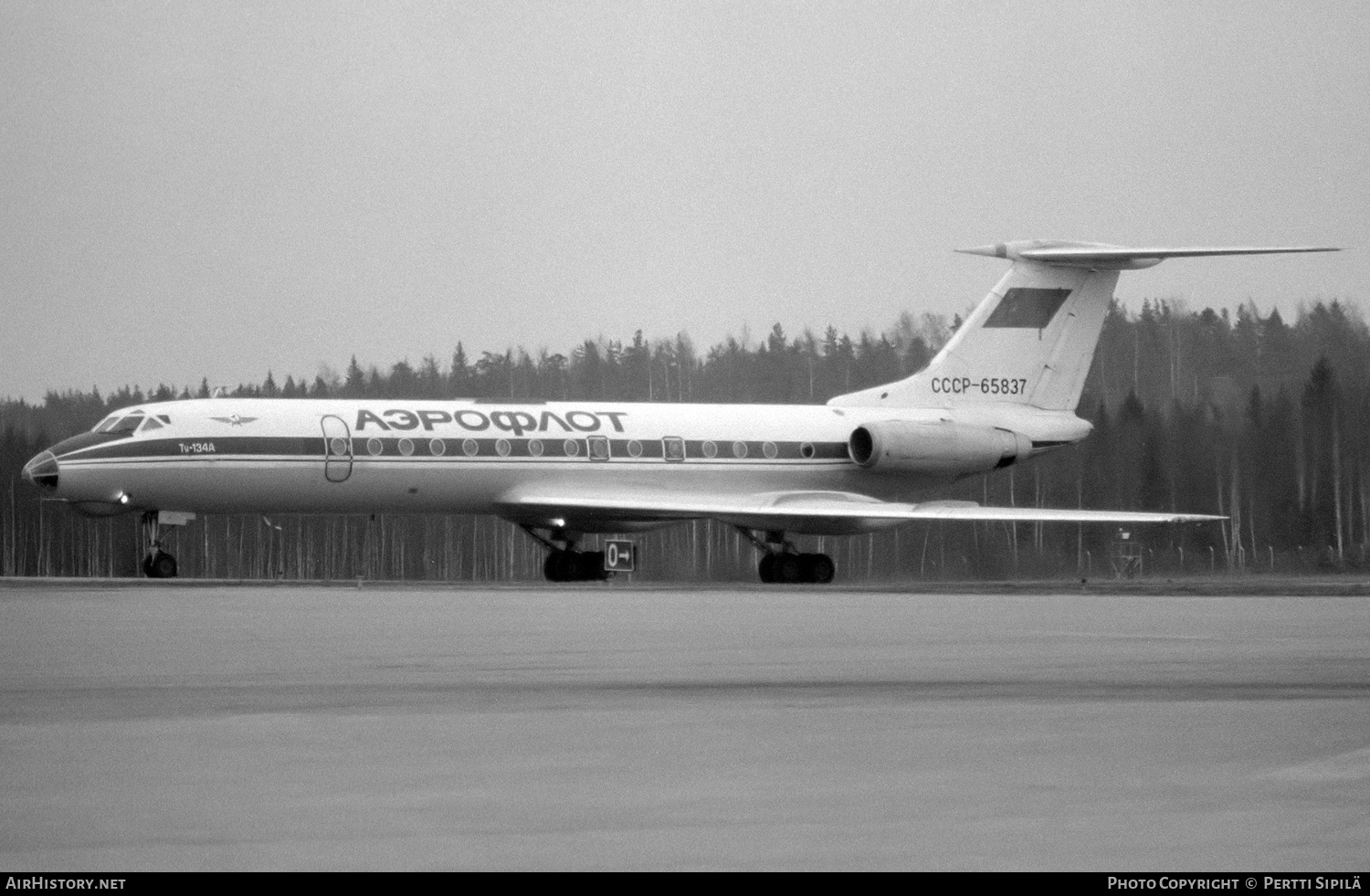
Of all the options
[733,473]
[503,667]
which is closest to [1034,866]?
[503,667]

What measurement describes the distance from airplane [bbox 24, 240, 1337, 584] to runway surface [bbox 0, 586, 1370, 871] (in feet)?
62.5

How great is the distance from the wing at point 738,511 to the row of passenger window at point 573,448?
0.70 m

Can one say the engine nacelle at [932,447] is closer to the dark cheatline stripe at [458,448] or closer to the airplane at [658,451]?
the airplane at [658,451]

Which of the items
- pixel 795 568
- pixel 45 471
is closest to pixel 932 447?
pixel 795 568

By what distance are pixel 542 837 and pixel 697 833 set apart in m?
0.49

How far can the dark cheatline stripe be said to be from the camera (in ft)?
114

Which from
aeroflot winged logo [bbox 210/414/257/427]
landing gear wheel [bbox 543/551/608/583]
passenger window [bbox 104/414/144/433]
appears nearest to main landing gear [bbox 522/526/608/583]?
landing gear wheel [bbox 543/551/608/583]

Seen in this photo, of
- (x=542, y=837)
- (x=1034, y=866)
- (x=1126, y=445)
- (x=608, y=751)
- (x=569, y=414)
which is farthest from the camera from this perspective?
(x=1126, y=445)

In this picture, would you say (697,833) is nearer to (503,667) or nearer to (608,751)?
(608,751)

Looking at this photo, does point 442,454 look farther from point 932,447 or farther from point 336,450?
point 932,447

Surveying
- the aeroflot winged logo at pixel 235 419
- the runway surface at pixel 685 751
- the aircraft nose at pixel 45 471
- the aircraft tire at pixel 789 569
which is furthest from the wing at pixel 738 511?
the runway surface at pixel 685 751

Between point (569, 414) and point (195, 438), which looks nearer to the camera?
point (195, 438)

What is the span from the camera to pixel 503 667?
1280cm

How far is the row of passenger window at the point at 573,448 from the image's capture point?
1427 inches
